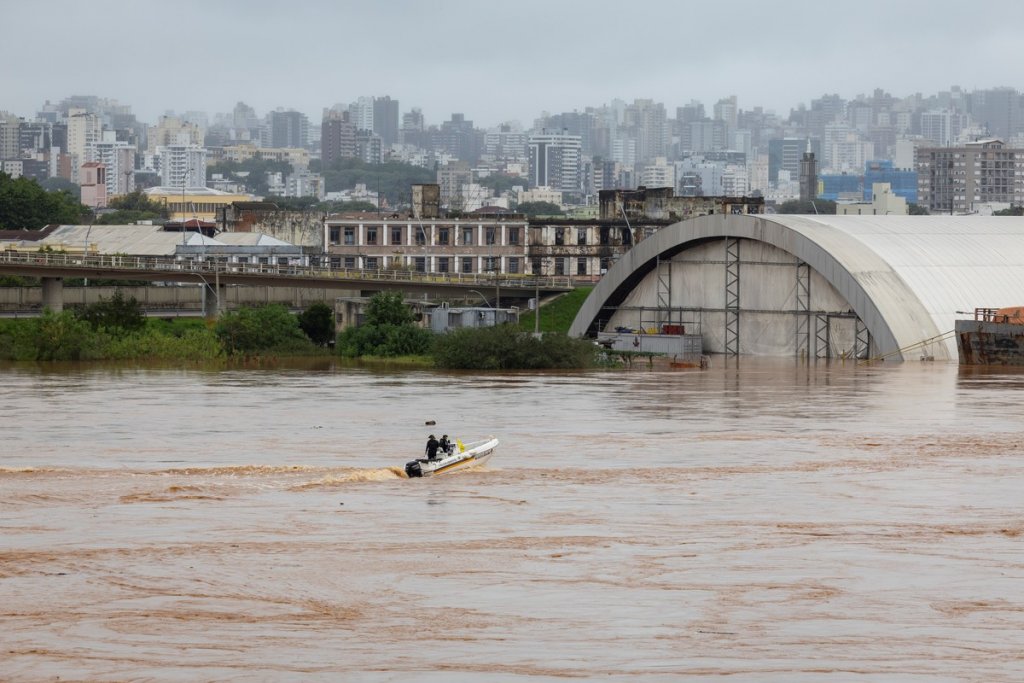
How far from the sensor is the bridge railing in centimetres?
9750

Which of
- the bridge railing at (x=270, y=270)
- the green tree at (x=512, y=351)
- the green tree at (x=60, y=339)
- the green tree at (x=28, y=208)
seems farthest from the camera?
the green tree at (x=28, y=208)

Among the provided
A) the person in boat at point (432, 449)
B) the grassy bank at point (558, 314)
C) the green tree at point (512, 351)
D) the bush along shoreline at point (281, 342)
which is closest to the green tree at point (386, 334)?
the bush along shoreline at point (281, 342)

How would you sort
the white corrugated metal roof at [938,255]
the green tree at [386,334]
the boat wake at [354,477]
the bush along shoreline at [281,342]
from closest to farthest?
1. the boat wake at [354,477]
2. the white corrugated metal roof at [938,255]
3. the bush along shoreline at [281,342]
4. the green tree at [386,334]

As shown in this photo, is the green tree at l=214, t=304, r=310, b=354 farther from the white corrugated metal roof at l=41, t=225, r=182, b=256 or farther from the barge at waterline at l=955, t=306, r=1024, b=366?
the white corrugated metal roof at l=41, t=225, r=182, b=256

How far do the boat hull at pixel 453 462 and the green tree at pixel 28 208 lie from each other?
419 feet

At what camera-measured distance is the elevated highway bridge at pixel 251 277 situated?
9600 cm

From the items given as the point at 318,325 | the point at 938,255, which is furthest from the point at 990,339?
the point at 318,325

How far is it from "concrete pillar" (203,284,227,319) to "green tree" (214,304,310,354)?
48.1ft

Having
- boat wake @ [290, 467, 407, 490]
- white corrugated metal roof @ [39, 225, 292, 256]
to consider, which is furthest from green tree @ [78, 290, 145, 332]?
boat wake @ [290, 467, 407, 490]

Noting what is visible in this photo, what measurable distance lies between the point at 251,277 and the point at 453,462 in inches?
2505

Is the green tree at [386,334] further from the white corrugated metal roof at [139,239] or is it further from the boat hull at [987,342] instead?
the white corrugated metal roof at [139,239]

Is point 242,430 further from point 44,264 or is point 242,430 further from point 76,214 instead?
point 76,214

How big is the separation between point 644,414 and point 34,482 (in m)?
19.2

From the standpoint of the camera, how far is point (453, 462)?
34500mm
